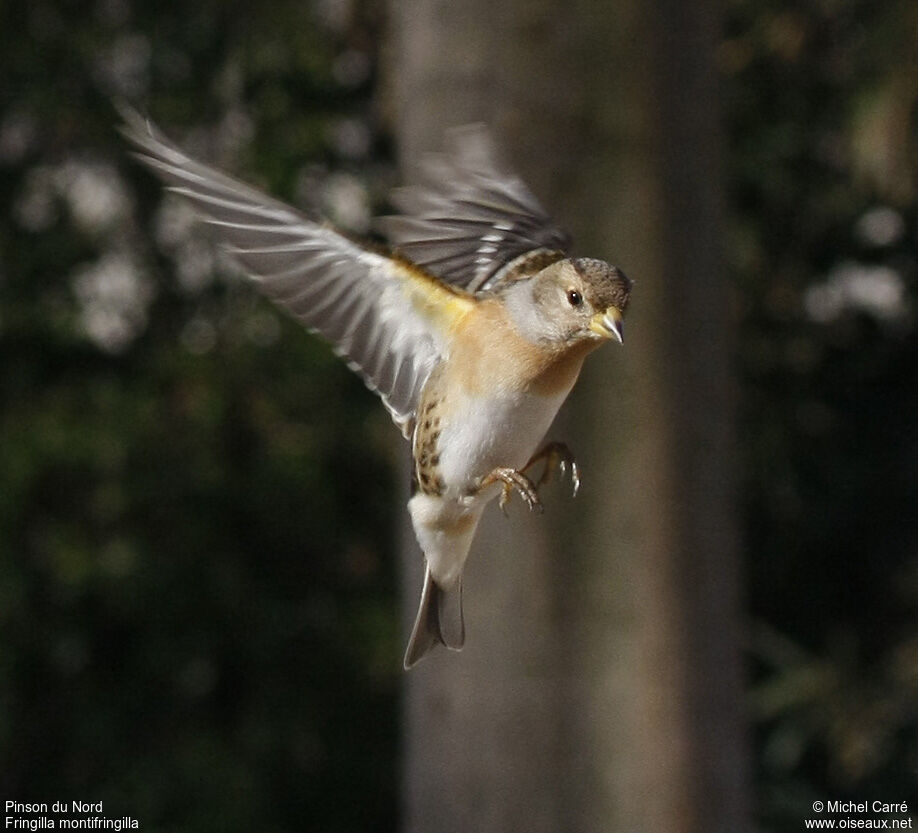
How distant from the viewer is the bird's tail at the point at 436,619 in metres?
1.71

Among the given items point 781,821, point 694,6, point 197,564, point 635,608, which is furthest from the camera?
point 197,564

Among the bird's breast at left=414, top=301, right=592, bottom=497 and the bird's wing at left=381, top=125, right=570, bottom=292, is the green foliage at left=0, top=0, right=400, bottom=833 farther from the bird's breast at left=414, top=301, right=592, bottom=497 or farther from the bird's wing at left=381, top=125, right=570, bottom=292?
the bird's breast at left=414, top=301, right=592, bottom=497

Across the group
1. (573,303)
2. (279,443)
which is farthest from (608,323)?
(279,443)

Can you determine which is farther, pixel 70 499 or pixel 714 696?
pixel 70 499

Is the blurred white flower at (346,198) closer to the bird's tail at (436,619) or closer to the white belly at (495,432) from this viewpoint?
the bird's tail at (436,619)

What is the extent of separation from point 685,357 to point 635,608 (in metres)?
0.41

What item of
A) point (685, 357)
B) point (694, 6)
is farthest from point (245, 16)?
point (685, 357)

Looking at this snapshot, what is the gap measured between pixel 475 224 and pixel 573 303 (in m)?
0.43

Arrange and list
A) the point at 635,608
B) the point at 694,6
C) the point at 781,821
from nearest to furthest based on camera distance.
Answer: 1. the point at 635,608
2. the point at 694,6
3. the point at 781,821

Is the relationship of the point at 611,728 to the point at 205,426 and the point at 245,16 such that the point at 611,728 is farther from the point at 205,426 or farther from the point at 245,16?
the point at 245,16

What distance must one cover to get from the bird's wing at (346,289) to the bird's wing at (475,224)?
0.07m

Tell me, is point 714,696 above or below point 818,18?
below

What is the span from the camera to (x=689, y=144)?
271 cm

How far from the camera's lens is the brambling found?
1.52 meters
